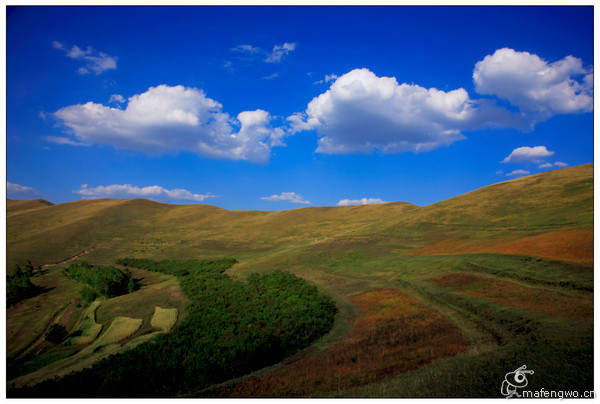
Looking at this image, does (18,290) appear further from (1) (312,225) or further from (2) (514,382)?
(1) (312,225)

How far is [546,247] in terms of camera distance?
3584 cm

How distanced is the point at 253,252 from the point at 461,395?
65881 millimetres

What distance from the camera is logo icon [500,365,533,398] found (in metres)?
11.1

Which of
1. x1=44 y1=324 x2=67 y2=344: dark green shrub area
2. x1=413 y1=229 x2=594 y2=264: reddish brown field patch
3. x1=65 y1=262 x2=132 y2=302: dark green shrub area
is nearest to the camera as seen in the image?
x1=44 y1=324 x2=67 y2=344: dark green shrub area

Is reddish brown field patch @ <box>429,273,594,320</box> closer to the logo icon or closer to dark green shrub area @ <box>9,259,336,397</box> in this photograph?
the logo icon

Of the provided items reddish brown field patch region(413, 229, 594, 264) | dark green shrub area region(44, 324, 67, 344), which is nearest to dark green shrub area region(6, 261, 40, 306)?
dark green shrub area region(44, 324, 67, 344)

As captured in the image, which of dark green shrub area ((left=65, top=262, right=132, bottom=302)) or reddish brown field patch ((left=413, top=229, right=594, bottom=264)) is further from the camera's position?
dark green shrub area ((left=65, top=262, right=132, bottom=302))

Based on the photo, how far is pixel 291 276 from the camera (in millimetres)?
44031

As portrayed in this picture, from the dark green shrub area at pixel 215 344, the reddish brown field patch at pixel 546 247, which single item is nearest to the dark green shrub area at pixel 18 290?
the dark green shrub area at pixel 215 344

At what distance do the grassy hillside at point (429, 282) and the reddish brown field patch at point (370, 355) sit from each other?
11cm

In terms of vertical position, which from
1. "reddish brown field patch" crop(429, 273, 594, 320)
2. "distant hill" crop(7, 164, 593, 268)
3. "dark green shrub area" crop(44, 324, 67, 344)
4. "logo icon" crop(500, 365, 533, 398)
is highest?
"distant hill" crop(7, 164, 593, 268)

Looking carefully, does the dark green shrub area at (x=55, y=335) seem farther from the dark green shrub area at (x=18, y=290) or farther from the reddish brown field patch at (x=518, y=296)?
the reddish brown field patch at (x=518, y=296)

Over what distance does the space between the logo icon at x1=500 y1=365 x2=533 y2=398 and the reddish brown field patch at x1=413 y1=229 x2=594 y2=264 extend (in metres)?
24.9

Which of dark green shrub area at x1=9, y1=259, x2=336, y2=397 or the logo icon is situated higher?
the logo icon
